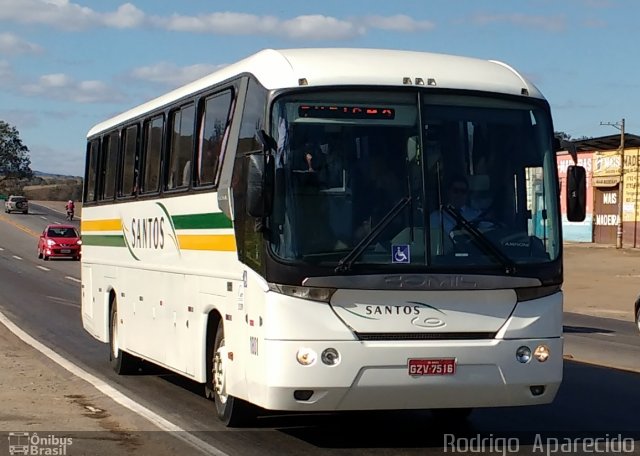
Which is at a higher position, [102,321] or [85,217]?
[85,217]

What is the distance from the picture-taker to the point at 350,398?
8.88 m

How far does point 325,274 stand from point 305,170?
86 cm

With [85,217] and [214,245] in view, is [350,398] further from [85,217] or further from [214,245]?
[85,217]

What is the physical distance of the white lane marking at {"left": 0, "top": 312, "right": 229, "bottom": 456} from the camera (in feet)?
31.4

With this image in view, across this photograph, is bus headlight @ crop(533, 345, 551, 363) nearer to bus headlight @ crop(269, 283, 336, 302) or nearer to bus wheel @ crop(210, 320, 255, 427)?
bus headlight @ crop(269, 283, 336, 302)

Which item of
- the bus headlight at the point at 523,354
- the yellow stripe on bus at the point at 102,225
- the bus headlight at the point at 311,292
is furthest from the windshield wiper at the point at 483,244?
the yellow stripe on bus at the point at 102,225

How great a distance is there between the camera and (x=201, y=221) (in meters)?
11.0

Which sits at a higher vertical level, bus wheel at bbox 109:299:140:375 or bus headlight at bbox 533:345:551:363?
bus headlight at bbox 533:345:551:363

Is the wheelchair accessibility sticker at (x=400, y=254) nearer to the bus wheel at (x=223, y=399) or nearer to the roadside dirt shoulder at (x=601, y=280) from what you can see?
the bus wheel at (x=223, y=399)

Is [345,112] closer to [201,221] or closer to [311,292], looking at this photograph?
[311,292]

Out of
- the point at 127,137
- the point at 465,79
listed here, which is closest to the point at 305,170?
the point at 465,79

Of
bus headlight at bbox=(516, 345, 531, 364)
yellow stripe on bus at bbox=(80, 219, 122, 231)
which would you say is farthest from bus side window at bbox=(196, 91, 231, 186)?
yellow stripe on bus at bbox=(80, 219, 122, 231)

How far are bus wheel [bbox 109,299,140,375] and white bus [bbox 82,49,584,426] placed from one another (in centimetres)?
473

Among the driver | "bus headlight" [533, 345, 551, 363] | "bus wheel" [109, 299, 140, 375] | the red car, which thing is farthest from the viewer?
the red car
